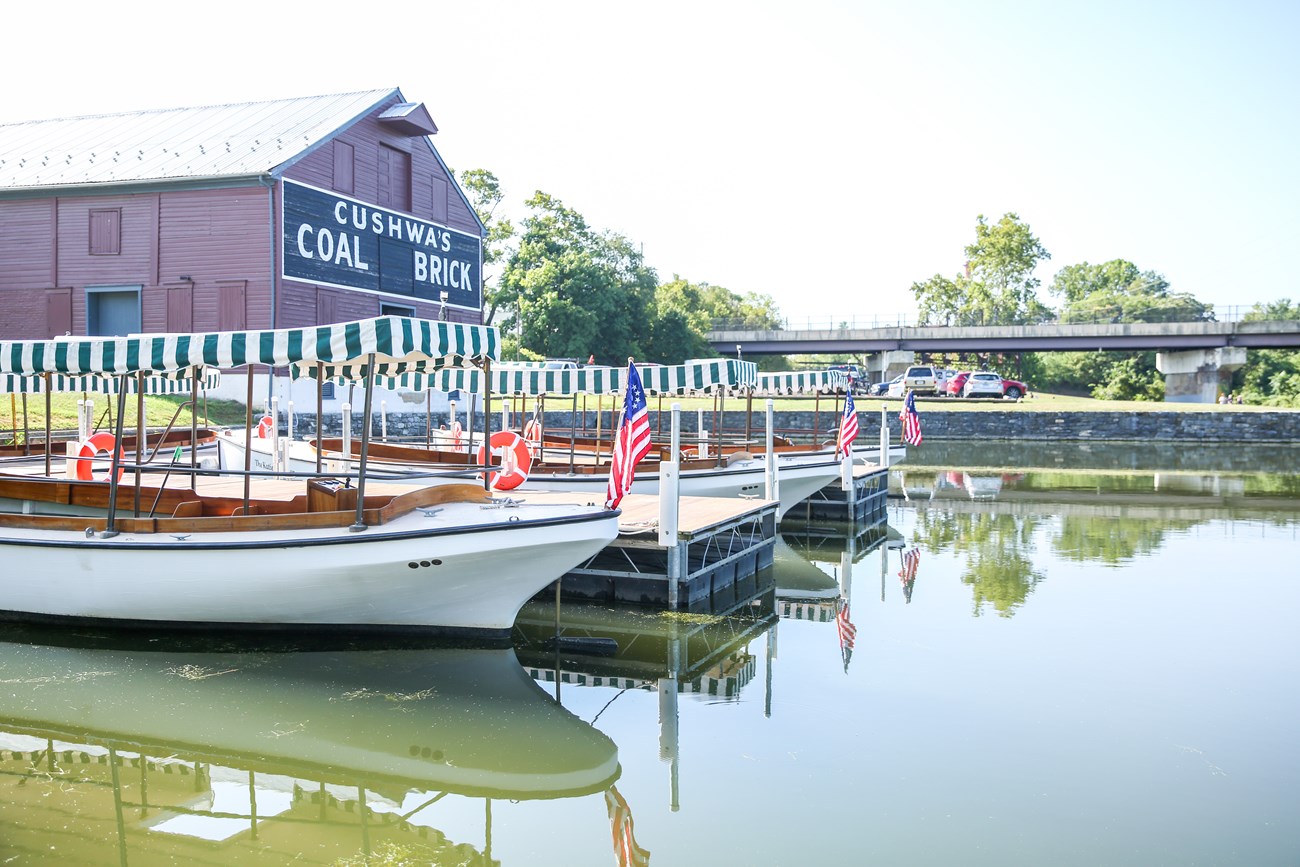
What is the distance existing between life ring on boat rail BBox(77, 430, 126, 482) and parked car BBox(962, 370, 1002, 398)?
137ft

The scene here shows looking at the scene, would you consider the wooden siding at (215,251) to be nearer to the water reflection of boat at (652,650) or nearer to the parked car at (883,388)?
the water reflection of boat at (652,650)

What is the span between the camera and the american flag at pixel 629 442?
11750mm

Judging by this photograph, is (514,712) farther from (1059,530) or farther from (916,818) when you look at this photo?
(1059,530)

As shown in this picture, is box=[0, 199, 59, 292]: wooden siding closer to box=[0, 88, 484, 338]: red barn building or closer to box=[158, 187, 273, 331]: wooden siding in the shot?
box=[0, 88, 484, 338]: red barn building

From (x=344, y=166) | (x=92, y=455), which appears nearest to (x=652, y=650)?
(x=92, y=455)

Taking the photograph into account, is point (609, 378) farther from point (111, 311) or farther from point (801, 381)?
point (111, 311)

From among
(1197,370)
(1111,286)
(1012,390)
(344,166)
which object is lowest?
(1012,390)

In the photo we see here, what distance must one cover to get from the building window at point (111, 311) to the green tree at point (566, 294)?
25743 mm

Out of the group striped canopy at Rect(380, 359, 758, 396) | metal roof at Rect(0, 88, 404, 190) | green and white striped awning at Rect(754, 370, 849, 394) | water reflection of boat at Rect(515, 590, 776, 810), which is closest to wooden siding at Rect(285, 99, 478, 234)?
metal roof at Rect(0, 88, 404, 190)

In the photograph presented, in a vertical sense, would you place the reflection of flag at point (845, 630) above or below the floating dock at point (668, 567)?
below

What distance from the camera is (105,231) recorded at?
3108 cm

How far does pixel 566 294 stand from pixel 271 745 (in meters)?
49.3

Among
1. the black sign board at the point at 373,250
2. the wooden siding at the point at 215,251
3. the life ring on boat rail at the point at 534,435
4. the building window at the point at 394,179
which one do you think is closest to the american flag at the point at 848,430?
the life ring on boat rail at the point at 534,435

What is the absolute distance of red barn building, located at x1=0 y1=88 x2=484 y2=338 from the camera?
3011cm
